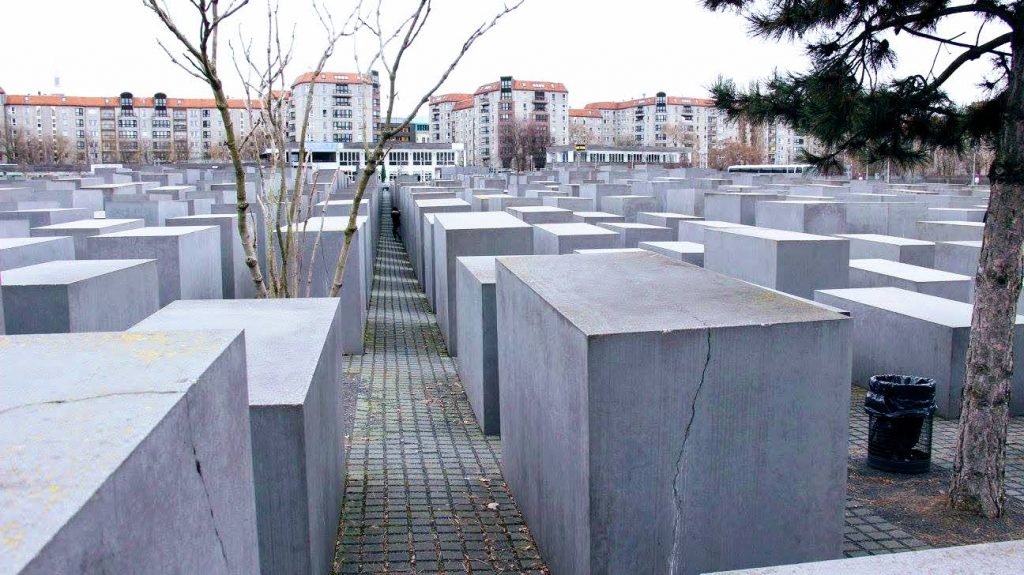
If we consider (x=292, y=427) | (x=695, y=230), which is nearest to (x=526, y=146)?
(x=695, y=230)

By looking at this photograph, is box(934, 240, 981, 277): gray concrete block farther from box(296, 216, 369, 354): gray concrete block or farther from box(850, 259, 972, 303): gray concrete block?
box(296, 216, 369, 354): gray concrete block

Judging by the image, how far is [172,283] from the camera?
10734 millimetres

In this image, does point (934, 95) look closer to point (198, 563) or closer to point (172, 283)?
point (198, 563)

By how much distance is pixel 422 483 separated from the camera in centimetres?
668

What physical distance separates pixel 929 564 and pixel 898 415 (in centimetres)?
469

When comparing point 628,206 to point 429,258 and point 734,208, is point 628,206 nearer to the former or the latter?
point 734,208

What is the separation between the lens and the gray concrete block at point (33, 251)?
10109 millimetres

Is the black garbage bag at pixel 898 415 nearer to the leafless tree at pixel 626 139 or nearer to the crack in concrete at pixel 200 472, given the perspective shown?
the crack in concrete at pixel 200 472

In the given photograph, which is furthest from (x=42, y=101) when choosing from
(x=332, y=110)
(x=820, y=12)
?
(x=820, y=12)

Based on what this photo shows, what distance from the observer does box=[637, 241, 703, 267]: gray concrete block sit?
1243 cm

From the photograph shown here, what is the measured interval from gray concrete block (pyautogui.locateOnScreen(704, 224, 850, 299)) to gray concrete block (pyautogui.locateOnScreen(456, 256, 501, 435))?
3.58 m

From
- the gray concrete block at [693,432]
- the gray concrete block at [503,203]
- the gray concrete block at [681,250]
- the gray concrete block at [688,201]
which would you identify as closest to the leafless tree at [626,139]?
the gray concrete block at [688,201]

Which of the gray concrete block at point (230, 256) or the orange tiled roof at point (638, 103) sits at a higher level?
the orange tiled roof at point (638, 103)

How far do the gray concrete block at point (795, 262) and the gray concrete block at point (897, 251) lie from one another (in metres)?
2.90
